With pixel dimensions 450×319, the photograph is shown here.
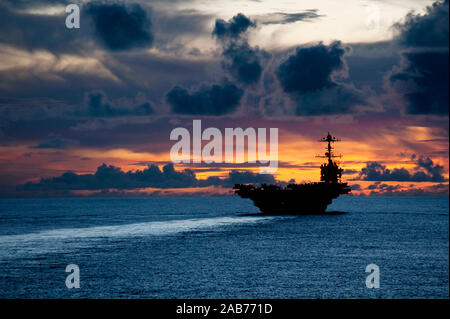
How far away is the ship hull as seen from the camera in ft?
410

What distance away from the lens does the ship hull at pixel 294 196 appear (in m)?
125

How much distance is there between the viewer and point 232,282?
138ft

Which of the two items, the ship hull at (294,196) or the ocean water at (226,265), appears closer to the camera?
the ocean water at (226,265)

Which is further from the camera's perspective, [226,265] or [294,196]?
[294,196]

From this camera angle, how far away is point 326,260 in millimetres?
55312

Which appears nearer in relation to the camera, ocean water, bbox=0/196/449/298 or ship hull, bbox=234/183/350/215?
ocean water, bbox=0/196/449/298

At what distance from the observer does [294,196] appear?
128m
